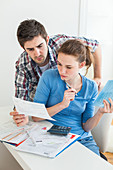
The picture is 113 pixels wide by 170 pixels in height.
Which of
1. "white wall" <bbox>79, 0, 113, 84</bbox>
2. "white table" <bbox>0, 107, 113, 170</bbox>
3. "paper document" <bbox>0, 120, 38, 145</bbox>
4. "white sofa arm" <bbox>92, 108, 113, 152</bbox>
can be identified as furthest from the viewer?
"white wall" <bbox>79, 0, 113, 84</bbox>

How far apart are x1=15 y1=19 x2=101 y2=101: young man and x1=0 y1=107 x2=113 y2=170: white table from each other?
725 millimetres

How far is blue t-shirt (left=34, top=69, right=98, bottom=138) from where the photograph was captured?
4.25 ft

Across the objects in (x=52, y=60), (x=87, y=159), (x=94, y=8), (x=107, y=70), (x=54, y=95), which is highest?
(x=94, y=8)

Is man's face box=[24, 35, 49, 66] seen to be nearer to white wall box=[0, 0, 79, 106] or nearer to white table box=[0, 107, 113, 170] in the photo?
white table box=[0, 107, 113, 170]

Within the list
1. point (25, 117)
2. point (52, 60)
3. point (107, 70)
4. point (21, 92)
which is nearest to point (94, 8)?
point (107, 70)

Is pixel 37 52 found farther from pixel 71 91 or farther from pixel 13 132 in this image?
pixel 13 132

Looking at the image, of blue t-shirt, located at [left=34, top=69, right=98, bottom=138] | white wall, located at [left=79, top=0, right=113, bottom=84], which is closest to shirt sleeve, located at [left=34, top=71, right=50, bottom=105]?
blue t-shirt, located at [left=34, top=69, right=98, bottom=138]

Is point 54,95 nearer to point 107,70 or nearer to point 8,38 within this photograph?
point 8,38

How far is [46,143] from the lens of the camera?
979 mm

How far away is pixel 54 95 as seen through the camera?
1.31 m

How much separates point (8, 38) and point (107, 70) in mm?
1968

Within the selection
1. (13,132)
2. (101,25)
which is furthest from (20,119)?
(101,25)

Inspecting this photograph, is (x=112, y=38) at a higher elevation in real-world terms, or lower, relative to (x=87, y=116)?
higher

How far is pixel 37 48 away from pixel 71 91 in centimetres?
42
